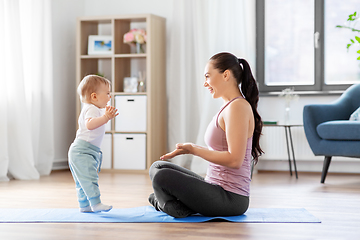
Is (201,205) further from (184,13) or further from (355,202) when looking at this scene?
(184,13)

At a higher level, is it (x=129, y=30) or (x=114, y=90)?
(x=129, y=30)

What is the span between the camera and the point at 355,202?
2.63 metres

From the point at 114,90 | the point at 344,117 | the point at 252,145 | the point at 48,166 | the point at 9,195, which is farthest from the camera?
the point at 114,90

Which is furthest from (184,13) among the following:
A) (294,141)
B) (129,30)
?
(294,141)

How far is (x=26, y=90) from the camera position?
13.2 feet

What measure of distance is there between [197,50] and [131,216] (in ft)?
8.50

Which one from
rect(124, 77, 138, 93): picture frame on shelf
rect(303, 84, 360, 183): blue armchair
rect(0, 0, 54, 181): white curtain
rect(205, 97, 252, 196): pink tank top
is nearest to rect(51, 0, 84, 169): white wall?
rect(0, 0, 54, 181): white curtain

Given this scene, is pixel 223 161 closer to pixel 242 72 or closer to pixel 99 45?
pixel 242 72

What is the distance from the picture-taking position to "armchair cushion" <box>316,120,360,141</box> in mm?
3293

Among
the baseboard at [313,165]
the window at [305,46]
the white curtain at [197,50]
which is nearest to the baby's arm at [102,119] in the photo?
the white curtain at [197,50]

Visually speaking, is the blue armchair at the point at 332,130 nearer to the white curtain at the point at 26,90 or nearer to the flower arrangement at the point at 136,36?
the flower arrangement at the point at 136,36

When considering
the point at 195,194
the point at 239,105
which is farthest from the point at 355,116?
the point at 195,194

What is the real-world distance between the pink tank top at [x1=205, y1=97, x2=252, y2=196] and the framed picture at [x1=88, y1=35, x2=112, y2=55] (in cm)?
268

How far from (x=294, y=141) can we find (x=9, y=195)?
2.56 m
